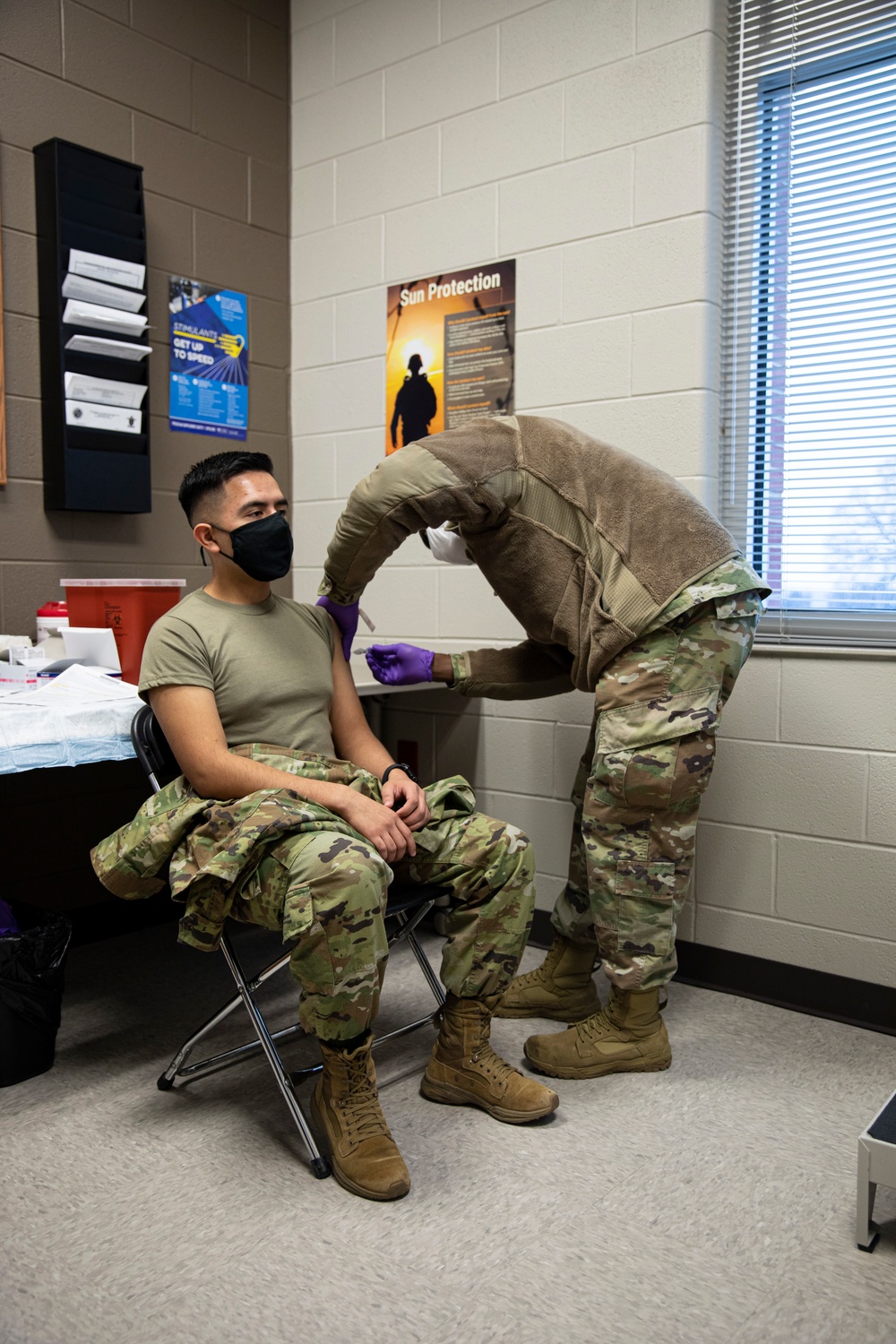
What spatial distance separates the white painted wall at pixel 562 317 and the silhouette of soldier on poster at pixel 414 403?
10 centimetres

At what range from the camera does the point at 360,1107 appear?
1.74 metres

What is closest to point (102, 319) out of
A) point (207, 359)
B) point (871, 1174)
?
point (207, 359)

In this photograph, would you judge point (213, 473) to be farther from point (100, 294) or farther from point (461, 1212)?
A: point (461, 1212)

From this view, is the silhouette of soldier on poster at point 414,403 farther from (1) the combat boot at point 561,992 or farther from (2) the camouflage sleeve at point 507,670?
(1) the combat boot at point 561,992

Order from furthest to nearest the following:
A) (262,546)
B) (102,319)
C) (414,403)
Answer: (414,403) < (102,319) < (262,546)

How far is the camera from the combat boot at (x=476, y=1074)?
1.90 meters

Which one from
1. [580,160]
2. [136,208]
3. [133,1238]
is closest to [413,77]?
[580,160]

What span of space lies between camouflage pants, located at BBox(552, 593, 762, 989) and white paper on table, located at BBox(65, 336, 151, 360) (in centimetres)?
165

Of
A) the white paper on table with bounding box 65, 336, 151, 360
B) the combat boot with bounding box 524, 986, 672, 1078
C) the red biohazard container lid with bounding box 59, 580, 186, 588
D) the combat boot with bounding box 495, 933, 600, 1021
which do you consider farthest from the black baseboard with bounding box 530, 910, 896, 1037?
the white paper on table with bounding box 65, 336, 151, 360

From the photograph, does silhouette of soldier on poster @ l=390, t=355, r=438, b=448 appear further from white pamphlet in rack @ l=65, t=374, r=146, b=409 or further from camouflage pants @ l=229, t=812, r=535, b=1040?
camouflage pants @ l=229, t=812, r=535, b=1040

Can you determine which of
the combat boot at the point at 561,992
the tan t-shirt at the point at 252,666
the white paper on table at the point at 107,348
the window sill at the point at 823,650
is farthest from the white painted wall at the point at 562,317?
the tan t-shirt at the point at 252,666

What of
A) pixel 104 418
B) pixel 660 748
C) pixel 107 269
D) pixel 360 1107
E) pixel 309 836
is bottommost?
pixel 360 1107

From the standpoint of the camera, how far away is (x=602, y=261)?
2.63 m

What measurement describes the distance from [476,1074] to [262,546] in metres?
1.11
